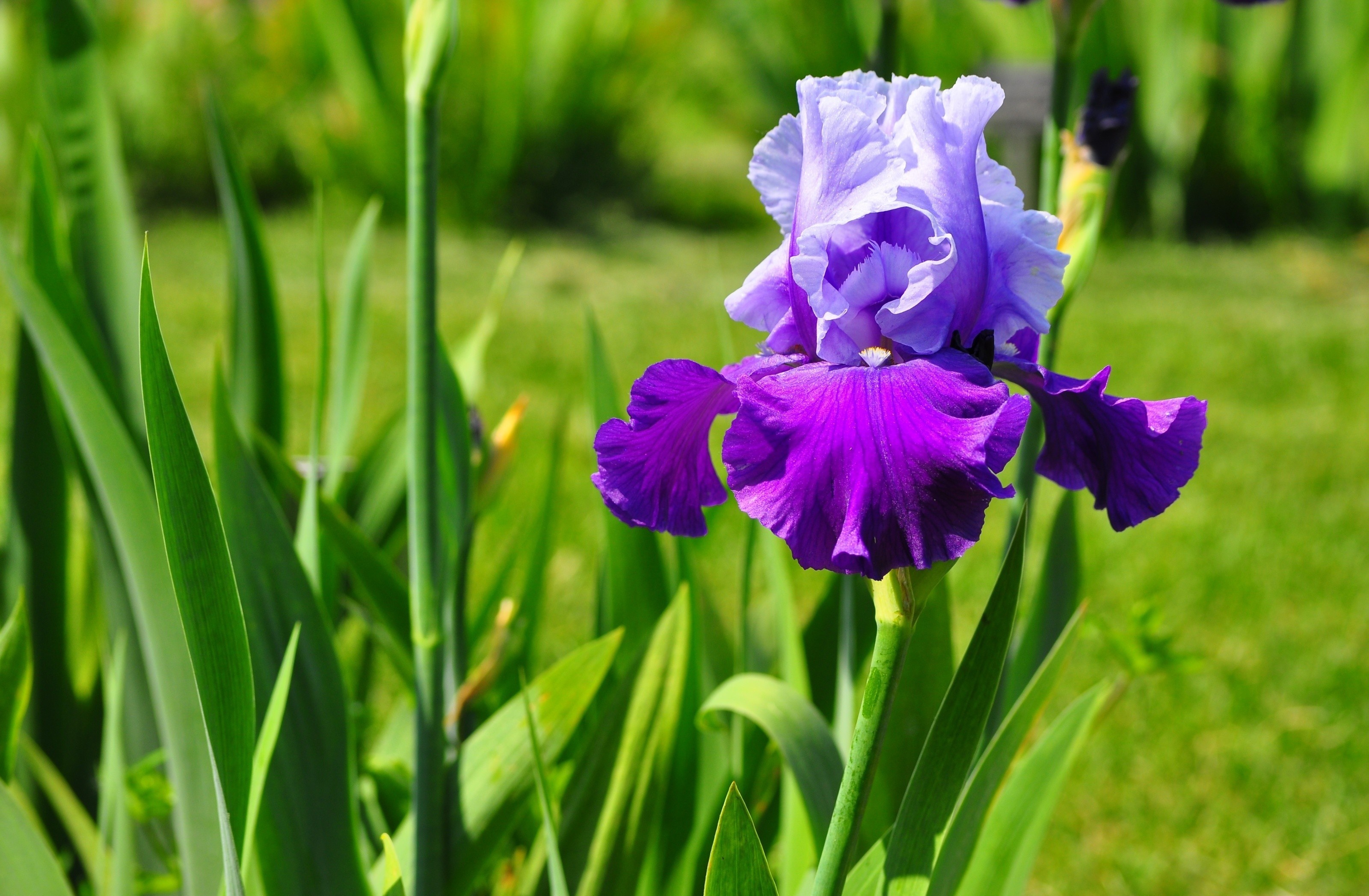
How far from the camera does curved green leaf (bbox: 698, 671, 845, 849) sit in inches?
28.5

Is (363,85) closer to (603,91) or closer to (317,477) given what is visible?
(603,91)

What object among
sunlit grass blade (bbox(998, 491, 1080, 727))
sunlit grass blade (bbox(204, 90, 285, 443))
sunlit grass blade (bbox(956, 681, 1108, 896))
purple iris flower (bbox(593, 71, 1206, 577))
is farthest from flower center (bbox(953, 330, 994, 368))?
sunlit grass blade (bbox(204, 90, 285, 443))

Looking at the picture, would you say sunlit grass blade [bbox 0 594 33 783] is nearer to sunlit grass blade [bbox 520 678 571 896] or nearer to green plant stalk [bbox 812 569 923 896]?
sunlit grass blade [bbox 520 678 571 896]

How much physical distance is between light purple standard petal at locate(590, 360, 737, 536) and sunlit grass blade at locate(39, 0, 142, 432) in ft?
2.11

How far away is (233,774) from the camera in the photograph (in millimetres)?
626

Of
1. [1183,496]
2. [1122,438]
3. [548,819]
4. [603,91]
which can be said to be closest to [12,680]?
[548,819]

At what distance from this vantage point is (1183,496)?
8.71 ft

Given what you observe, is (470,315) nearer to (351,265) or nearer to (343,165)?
(343,165)

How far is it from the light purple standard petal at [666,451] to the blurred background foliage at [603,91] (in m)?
3.96

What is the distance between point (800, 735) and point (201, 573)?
1.27 ft

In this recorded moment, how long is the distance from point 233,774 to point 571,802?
0.33 meters

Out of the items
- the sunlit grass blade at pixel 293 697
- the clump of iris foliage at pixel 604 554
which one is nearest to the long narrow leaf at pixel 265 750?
the clump of iris foliage at pixel 604 554

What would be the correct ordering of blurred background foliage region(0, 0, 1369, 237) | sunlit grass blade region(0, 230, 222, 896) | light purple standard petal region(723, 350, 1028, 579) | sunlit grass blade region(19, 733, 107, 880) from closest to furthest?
light purple standard petal region(723, 350, 1028, 579), sunlit grass blade region(0, 230, 222, 896), sunlit grass blade region(19, 733, 107, 880), blurred background foliage region(0, 0, 1369, 237)

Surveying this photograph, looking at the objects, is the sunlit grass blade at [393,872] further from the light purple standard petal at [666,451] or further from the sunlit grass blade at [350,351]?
the sunlit grass blade at [350,351]
